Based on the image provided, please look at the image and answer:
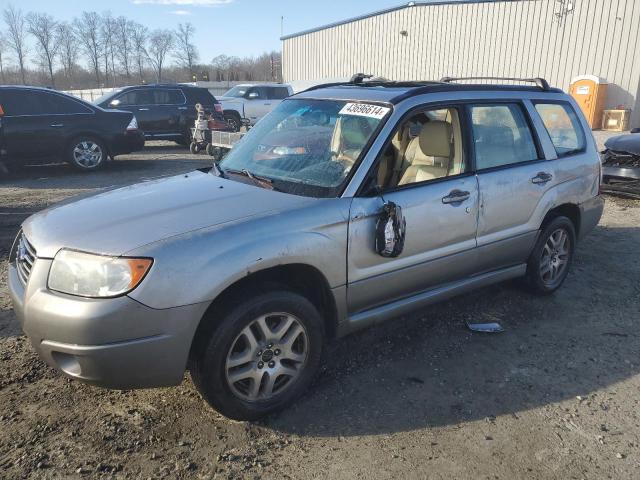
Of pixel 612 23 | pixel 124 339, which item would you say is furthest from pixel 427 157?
pixel 612 23

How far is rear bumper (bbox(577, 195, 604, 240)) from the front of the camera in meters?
4.73

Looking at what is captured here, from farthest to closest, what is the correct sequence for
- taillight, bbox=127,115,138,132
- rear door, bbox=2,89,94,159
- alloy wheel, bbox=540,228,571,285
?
1. taillight, bbox=127,115,138,132
2. rear door, bbox=2,89,94,159
3. alloy wheel, bbox=540,228,571,285

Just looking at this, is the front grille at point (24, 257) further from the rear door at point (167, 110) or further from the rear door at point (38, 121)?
the rear door at point (167, 110)

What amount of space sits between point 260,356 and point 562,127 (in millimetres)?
3471

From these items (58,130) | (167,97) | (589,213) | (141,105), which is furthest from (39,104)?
(589,213)

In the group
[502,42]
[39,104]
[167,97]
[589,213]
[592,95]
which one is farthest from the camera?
[502,42]

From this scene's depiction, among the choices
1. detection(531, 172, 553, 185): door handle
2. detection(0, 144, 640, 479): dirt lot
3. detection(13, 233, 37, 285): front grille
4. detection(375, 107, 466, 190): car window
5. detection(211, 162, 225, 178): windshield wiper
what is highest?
detection(375, 107, 466, 190): car window

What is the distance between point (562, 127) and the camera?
4637 millimetres

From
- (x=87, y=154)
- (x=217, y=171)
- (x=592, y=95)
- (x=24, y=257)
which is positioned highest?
(x=592, y=95)

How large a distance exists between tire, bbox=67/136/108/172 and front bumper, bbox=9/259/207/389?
8594 millimetres

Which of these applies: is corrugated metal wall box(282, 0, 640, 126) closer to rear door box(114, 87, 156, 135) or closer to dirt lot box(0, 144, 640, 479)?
rear door box(114, 87, 156, 135)

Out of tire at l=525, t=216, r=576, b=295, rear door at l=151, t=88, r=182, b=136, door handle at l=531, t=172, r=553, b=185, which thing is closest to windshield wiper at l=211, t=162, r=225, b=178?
door handle at l=531, t=172, r=553, b=185

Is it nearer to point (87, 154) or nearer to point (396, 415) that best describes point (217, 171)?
point (396, 415)

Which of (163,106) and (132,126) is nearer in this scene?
(132,126)
